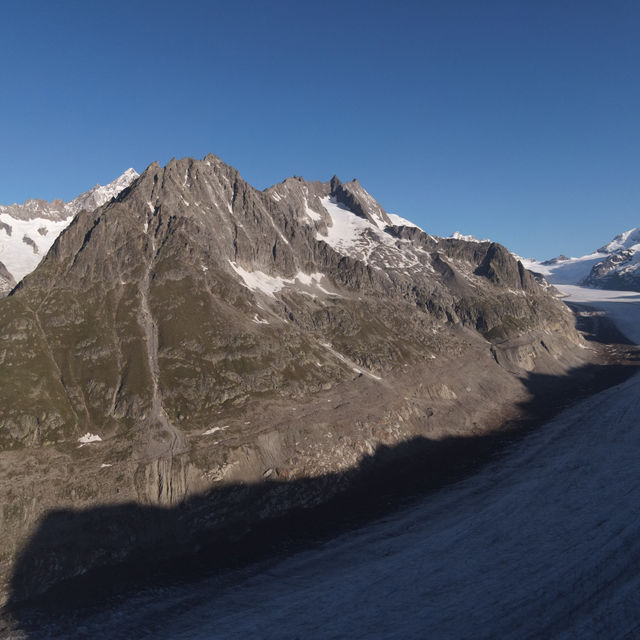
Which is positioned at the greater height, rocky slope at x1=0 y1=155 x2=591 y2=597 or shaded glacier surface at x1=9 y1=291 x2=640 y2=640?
rocky slope at x1=0 y1=155 x2=591 y2=597

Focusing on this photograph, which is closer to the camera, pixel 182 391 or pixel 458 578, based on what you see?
pixel 458 578

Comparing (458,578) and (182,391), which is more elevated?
(182,391)

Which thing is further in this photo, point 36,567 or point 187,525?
point 187,525

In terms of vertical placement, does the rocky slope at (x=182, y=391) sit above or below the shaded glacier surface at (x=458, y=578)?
above

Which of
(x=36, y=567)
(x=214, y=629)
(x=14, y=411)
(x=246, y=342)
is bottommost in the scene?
(x=214, y=629)

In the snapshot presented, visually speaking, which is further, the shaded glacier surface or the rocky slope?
the rocky slope

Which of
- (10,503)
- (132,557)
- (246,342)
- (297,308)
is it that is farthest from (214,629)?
(297,308)

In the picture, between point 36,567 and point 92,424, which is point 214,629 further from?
point 92,424

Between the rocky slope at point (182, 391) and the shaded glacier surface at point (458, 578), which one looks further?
the rocky slope at point (182, 391)
